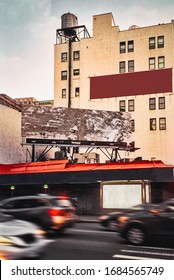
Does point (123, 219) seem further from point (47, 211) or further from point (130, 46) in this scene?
point (130, 46)

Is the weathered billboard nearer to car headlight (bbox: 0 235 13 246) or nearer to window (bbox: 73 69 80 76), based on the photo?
window (bbox: 73 69 80 76)

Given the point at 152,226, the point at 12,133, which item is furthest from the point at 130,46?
the point at 152,226

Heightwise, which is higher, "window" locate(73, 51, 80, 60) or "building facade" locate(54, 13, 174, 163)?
"window" locate(73, 51, 80, 60)

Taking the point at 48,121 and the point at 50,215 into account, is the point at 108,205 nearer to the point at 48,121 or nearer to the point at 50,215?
the point at 50,215

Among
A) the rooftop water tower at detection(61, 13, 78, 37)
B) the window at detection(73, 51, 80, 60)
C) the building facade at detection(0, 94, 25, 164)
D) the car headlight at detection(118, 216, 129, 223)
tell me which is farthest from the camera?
the window at detection(73, 51, 80, 60)

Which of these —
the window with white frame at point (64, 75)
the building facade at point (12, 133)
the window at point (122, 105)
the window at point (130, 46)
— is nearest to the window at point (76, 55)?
the window with white frame at point (64, 75)

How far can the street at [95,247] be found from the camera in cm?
252

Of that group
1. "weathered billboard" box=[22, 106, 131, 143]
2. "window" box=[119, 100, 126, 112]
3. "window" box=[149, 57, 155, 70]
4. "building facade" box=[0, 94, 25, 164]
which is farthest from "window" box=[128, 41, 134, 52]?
"building facade" box=[0, 94, 25, 164]

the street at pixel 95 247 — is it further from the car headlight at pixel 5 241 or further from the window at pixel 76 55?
the window at pixel 76 55

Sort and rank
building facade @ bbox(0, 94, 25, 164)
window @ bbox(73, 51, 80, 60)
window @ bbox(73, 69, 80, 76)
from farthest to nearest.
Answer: window @ bbox(73, 69, 80, 76)
window @ bbox(73, 51, 80, 60)
building facade @ bbox(0, 94, 25, 164)

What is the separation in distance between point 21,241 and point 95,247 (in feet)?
1.66

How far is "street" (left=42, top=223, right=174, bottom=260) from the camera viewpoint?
8.27 ft

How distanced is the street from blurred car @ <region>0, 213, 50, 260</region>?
0.27ft

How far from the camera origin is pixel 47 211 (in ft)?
8.53
